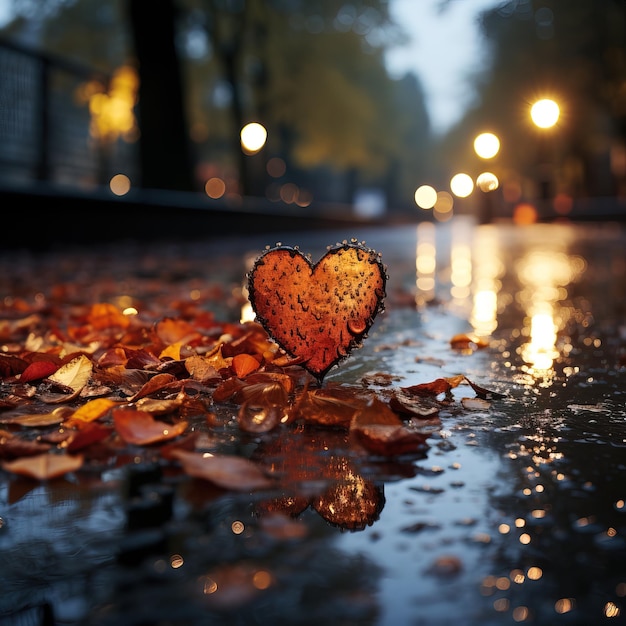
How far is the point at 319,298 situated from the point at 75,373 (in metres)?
0.73

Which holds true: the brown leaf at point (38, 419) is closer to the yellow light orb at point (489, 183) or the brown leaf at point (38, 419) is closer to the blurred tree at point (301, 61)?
the yellow light orb at point (489, 183)

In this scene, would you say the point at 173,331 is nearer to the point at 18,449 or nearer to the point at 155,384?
the point at 155,384

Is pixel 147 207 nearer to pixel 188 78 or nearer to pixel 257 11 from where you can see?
pixel 257 11

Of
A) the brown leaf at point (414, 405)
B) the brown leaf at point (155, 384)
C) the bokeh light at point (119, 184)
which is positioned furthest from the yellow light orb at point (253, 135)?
the brown leaf at point (414, 405)

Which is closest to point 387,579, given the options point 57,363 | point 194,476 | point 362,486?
point 362,486

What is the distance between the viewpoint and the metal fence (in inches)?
381

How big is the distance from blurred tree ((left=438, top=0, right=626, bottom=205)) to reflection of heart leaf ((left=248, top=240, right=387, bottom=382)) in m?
6.72

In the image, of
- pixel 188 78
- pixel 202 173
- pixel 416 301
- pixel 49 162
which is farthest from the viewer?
pixel 202 173

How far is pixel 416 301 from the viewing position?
5.58 meters

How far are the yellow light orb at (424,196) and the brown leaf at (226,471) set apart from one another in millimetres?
73231

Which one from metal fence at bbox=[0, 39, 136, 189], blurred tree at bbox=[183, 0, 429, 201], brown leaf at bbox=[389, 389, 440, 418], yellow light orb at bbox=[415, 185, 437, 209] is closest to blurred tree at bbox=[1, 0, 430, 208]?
blurred tree at bbox=[183, 0, 429, 201]

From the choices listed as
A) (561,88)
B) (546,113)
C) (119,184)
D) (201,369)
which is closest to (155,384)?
(201,369)

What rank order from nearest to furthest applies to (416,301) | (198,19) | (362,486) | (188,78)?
(362,486) < (416,301) < (198,19) < (188,78)

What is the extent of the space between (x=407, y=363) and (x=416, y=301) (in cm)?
251
